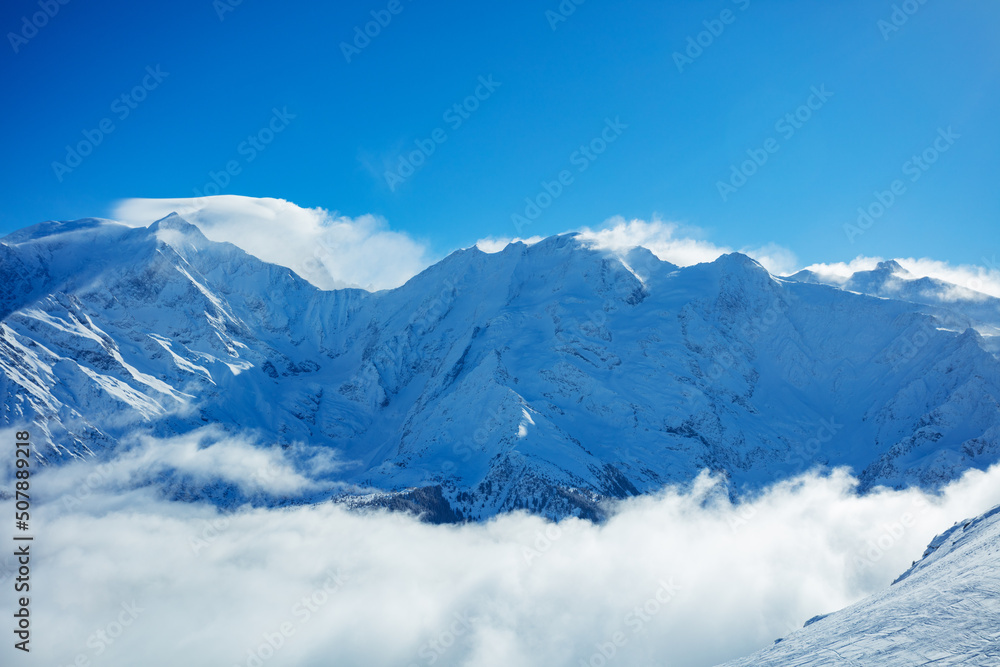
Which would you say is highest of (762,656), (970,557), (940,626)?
(970,557)

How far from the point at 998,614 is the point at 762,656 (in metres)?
18.6

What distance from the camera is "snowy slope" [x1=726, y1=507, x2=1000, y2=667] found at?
4075 centimetres

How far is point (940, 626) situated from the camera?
43344 millimetres

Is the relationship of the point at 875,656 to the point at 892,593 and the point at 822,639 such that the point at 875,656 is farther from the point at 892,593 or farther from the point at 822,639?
the point at 892,593

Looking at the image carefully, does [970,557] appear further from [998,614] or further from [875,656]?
[875,656]

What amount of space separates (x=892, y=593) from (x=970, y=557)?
7.72 metres

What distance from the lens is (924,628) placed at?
44.0 metres

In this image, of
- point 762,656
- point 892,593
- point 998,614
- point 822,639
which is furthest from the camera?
point 892,593

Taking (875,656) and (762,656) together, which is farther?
(762,656)

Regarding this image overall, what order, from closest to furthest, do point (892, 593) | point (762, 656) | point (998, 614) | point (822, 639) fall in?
point (998, 614)
point (822, 639)
point (762, 656)
point (892, 593)

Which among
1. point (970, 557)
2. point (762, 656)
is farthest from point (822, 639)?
point (970, 557)

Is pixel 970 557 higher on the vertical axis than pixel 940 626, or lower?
higher

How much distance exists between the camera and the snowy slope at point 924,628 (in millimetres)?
40750

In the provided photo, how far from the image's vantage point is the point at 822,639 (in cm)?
5094
